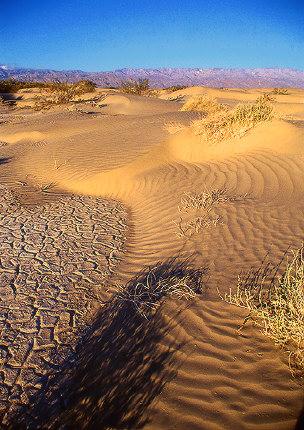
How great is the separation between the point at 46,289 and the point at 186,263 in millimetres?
1727

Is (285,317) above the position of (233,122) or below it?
below

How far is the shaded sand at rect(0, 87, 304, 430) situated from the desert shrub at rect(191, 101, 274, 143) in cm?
28

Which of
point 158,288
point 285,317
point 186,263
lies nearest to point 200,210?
point 186,263

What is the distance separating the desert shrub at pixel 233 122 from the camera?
→ 24.1 feet

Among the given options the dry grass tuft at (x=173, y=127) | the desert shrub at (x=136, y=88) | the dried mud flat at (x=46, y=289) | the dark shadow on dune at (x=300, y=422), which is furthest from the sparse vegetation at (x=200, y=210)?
the desert shrub at (x=136, y=88)

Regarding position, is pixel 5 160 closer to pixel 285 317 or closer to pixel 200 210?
pixel 200 210

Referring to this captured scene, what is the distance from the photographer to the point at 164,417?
1864 mm

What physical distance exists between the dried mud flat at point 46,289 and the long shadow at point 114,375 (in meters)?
0.05

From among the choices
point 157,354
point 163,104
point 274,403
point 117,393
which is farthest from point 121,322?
point 163,104

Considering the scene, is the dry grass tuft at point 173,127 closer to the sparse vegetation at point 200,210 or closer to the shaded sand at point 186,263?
the shaded sand at point 186,263

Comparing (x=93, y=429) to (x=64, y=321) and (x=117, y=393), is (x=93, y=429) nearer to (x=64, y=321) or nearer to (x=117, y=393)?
(x=117, y=393)

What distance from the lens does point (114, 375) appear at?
2.24 m

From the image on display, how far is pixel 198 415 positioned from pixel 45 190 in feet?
20.2

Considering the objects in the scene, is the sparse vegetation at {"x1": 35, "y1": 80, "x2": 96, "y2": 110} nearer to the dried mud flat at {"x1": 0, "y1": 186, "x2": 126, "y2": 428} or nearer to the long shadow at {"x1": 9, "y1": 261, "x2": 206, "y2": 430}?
the dried mud flat at {"x1": 0, "y1": 186, "x2": 126, "y2": 428}
